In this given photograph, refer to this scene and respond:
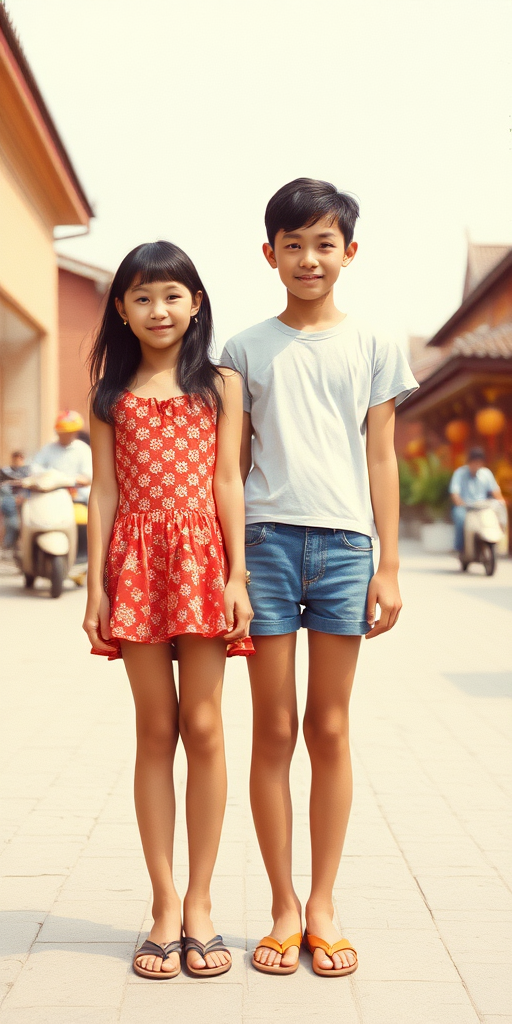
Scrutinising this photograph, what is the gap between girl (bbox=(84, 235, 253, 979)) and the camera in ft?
8.94

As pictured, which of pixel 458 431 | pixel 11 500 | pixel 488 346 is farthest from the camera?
pixel 458 431

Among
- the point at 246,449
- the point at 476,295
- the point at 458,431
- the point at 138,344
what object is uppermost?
the point at 476,295

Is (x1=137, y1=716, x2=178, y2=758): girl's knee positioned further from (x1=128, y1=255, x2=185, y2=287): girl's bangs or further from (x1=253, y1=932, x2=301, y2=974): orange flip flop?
(x1=128, y1=255, x2=185, y2=287): girl's bangs

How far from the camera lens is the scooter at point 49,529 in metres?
11.1

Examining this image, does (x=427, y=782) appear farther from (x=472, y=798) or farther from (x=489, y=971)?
(x=489, y=971)

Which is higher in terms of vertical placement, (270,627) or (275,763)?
(270,627)

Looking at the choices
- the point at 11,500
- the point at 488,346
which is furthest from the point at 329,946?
the point at 488,346

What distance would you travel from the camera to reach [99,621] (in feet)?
9.16

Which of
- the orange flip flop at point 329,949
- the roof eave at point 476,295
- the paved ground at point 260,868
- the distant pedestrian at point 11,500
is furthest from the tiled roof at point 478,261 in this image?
the orange flip flop at point 329,949

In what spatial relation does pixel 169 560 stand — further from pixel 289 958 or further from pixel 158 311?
pixel 289 958

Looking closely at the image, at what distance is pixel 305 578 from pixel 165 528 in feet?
1.18

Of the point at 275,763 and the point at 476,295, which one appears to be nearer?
the point at 275,763

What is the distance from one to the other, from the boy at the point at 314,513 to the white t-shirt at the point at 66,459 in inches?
355

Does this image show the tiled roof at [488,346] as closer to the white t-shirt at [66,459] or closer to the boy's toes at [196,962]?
the white t-shirt at [66,459]
